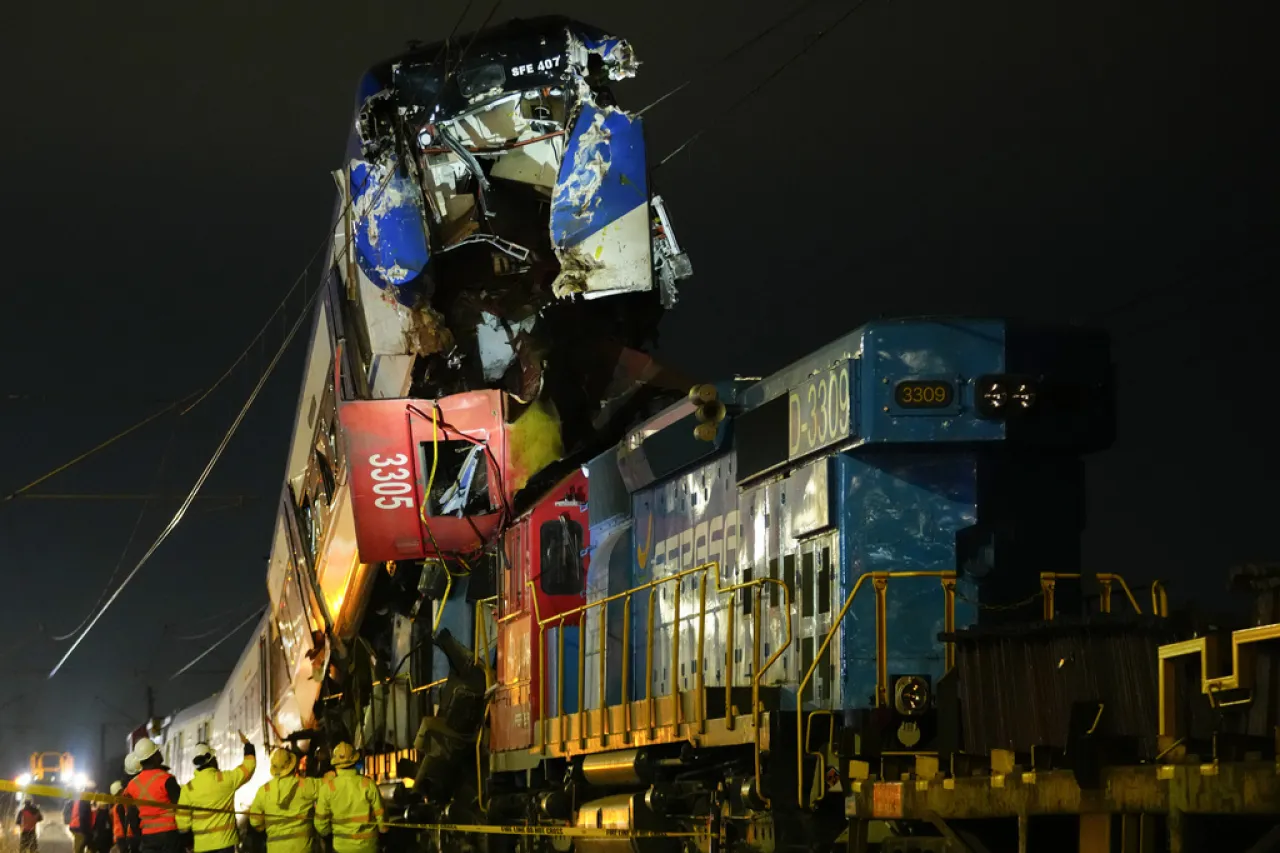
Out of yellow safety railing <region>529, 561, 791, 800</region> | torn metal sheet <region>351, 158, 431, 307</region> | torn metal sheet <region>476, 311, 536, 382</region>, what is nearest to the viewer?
yellow safety railing <region>529, 561, 791, 800</region>

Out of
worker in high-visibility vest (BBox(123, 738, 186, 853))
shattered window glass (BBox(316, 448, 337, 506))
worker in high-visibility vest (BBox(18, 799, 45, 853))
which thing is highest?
shattered window glass (BBox(316, 448, 337, 506))

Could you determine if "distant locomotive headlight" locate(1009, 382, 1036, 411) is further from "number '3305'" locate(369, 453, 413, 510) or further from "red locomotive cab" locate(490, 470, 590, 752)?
"number '3305'" locate(369, 453, 413, 510)

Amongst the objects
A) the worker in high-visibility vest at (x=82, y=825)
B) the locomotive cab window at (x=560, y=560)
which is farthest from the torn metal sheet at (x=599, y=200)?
the worker in high-visibility vest at (x=82, y=825)

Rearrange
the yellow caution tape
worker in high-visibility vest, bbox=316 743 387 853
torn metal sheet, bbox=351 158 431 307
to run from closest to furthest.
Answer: the yellow caution tape
worker in high-visibility vest, bbox=316 743 387 853
torn metal sheet, bbox=351 158 431 307

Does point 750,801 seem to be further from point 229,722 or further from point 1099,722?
point 229,722

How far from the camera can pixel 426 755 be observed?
47.5ft

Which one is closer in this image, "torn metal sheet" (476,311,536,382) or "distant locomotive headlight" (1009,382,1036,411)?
"distant locomotive headlight" (1009,382,1036,411)

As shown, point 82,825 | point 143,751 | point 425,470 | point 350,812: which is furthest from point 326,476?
point 82,825

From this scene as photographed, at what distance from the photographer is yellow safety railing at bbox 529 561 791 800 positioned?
9.19m

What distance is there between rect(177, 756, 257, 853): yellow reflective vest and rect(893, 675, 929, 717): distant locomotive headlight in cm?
587

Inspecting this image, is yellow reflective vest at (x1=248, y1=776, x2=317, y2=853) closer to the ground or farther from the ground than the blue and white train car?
closer to the ground

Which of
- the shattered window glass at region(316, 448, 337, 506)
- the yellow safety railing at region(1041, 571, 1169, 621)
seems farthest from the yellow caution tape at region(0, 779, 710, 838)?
the shattered window glass at region(316, 448, 337, 506)

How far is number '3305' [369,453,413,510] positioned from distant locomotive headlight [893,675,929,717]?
7.10 meters

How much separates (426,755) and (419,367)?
3.38 metres
